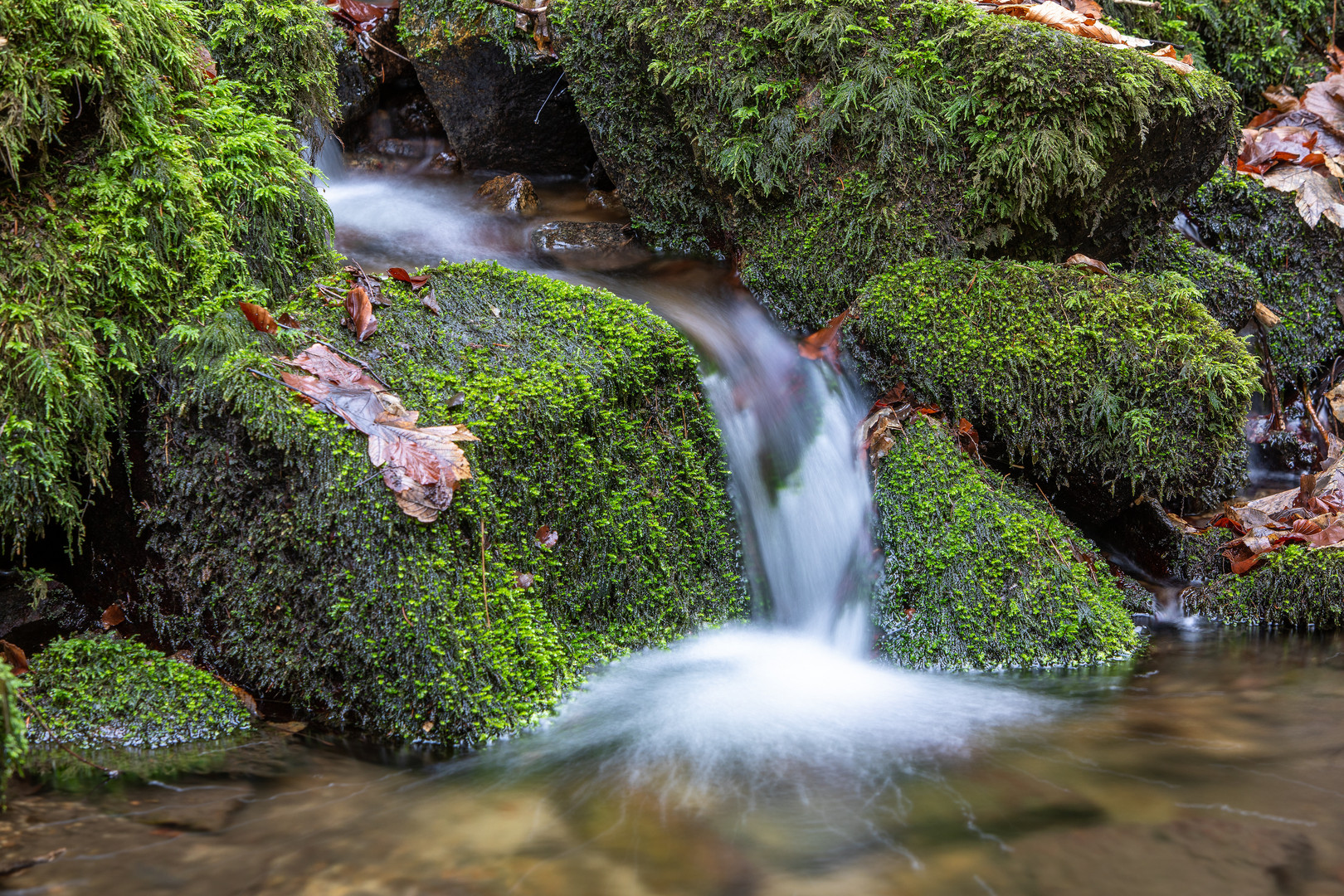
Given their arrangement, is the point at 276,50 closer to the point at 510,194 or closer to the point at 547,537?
the point at 510,194

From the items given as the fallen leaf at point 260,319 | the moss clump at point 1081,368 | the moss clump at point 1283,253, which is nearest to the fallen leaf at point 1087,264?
the moss clump at point 1081,368

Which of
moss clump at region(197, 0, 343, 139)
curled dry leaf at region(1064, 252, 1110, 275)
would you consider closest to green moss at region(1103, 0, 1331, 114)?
curled dry leaf at region(1064, 252, 1110, 275)

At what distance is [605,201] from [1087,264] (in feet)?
10.9

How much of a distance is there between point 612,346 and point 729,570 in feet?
3.69

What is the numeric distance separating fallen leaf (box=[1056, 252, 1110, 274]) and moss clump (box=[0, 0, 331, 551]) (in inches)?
147

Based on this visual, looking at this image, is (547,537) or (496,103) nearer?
(547,537)

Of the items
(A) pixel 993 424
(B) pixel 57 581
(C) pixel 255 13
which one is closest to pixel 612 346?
(A) pixel 993 424

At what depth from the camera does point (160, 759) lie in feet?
8.59

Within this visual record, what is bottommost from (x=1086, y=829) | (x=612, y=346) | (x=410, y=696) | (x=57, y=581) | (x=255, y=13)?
(x=1086, y=829)

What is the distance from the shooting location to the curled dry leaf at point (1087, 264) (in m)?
4.38

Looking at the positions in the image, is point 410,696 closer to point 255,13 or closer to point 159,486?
point 159,486

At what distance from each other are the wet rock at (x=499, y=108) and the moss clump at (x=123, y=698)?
15.4 feet

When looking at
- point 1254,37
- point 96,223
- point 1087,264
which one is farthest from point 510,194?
point 1254,37

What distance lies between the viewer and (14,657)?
280cm
